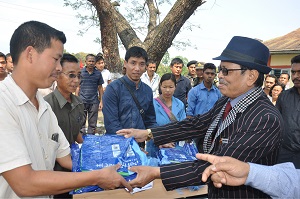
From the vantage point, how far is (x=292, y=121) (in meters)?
3.61

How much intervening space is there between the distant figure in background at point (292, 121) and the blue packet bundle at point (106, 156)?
89.1 inches

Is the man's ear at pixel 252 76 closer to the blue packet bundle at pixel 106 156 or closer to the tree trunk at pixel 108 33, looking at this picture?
the blue packet bundle at pixel 106 156

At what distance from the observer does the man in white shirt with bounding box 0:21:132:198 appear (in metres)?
1.39

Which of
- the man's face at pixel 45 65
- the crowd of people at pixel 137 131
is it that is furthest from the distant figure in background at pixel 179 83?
the man's face at pixel 45 65

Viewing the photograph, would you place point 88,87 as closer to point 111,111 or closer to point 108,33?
point 108,33

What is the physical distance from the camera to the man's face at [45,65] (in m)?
1.60

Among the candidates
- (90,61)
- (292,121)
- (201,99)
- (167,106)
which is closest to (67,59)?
(167,106)

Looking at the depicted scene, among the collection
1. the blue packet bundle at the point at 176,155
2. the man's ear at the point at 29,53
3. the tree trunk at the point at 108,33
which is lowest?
the blue packet bundle at the point at 176,155

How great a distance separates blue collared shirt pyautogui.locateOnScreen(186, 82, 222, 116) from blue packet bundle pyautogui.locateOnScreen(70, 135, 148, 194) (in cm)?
305

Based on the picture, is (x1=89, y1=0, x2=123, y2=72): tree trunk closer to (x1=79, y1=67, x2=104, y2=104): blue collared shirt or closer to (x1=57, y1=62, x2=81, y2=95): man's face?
(x1=79, y1=67, x2=104, y2=104): blue collared shirt

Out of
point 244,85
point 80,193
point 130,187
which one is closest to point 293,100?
point 244,85

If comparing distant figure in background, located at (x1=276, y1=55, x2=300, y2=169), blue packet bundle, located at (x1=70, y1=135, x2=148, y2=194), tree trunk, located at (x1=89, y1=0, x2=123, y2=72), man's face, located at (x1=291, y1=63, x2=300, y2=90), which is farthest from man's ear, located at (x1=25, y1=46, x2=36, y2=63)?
tree trunk, located at (x1=89, y1=0, x2=123, y2=72)

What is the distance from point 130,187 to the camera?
196 centimetres

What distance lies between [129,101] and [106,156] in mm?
1363
